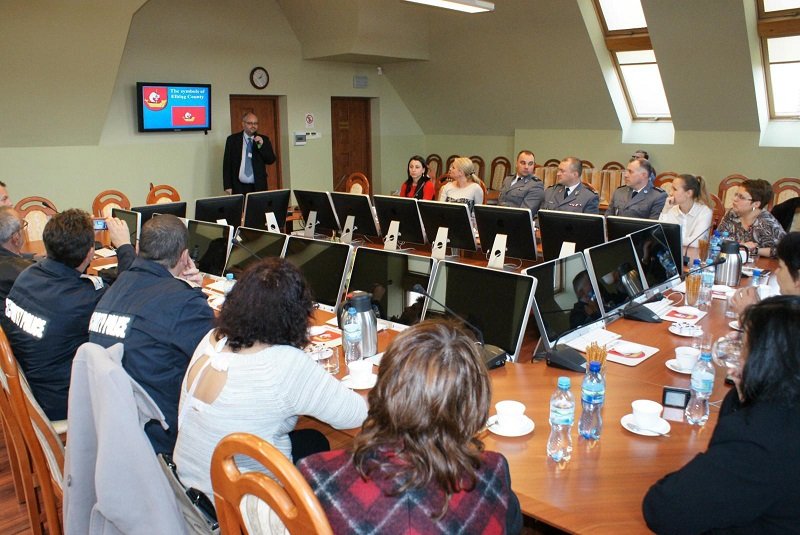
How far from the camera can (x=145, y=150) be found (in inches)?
294

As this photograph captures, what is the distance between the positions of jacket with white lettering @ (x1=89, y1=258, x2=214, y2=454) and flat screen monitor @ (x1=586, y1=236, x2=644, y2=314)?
1679mm

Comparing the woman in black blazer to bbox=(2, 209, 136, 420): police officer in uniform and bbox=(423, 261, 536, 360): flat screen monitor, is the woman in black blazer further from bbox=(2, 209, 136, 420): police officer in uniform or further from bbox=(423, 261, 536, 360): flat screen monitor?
bbox=(2, 209, 136, 420): police officer in uniform

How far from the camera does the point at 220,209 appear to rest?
15.3ft

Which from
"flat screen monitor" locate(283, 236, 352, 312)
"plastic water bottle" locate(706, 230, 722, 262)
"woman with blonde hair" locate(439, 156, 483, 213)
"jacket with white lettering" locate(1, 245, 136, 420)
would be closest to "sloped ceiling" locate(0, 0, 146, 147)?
"woman with blonde hair" locate(439, 156, 483, 213)

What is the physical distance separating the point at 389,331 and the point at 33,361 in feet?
4.63

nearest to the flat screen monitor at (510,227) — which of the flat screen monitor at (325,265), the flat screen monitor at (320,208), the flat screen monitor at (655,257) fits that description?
the flat screen monitor at (655,257)

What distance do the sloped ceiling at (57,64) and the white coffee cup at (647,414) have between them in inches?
232

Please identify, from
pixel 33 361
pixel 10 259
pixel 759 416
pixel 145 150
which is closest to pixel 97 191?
pixel 145 150

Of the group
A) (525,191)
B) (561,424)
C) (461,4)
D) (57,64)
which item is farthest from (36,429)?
(57,64)

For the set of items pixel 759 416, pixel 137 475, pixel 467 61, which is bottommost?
pixel 137 475

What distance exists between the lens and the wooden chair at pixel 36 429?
1.94 meters

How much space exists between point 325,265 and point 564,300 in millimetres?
1154

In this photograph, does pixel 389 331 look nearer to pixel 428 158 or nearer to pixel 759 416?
pixel 759 416

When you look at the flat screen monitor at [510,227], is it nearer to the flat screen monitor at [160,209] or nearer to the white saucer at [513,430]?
the white saucer at [513,430]
